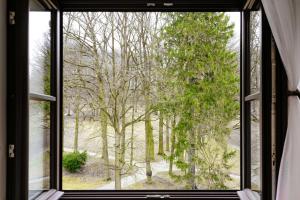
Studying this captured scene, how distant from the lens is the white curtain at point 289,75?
183 cm

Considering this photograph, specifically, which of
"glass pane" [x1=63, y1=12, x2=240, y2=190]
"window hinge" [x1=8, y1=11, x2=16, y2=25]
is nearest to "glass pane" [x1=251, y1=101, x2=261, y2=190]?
"glass pane" [x1=63, y1=12, x2=240, y2=190]

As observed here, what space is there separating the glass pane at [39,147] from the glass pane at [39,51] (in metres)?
0.13

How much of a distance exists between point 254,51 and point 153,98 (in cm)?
93

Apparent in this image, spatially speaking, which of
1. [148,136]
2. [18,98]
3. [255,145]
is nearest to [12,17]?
[18,98]

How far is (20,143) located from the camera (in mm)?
1824

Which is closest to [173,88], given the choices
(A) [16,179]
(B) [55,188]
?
(B) [55,188]

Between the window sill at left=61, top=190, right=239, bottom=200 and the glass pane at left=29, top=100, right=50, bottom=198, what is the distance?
277 mm

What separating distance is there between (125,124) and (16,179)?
47.6 inches

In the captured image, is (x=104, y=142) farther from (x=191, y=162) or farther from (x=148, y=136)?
(x=191, y=162)

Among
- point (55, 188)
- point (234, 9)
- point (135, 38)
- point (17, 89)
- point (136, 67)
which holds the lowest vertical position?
point (55, 188)

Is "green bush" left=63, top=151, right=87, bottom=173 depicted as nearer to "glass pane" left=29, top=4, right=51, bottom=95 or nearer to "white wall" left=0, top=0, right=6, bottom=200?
"glass pane" left=29, top=4, right=51, bottom=95

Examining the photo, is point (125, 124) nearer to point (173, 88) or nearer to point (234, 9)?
point (173, 88)

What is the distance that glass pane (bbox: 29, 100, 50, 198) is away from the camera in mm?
2111

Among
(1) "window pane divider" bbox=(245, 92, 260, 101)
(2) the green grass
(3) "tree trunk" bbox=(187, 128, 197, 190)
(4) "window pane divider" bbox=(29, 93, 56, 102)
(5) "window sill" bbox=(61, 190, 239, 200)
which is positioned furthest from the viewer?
(3) "tree trunk" bbox=(187, 128, 197, 190)
